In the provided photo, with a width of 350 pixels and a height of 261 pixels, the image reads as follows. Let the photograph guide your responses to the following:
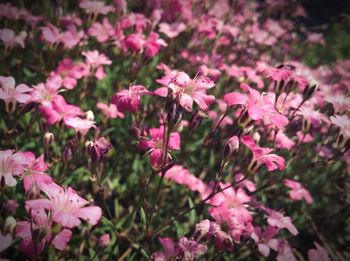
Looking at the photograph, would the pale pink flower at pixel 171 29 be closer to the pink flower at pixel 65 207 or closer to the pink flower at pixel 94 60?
the pink flower at pixel 94 60

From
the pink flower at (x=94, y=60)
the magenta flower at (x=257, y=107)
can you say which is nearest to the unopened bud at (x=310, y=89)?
the magenta flower at (x=257, y=107)

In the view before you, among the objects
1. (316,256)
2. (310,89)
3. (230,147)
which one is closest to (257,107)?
(230,147)

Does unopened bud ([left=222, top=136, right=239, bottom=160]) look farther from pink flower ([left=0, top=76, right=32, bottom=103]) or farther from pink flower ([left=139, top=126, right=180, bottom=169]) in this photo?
pink flower ([left=0, top=76, right=32, bottom=103])

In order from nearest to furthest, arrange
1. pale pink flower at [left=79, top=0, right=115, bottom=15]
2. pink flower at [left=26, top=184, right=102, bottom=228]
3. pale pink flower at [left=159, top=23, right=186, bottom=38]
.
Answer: pink flower at [left=26, top=184, right=102, bottom=228] < pale pink flower at [left=79, top=0, right=115, bottom=15] < pale pink flower at [left=159, top=23, right=186, bottom=38]

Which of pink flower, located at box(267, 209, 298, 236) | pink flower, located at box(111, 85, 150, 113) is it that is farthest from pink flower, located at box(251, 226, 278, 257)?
pink flower, located at box(111, 85, 150, 113)

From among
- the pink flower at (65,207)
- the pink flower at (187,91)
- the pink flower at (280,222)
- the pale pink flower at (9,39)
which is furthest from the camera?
the pale pink flower at (9,39)

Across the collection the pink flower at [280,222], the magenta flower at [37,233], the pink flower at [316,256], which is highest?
the magenta flower at [37,233]

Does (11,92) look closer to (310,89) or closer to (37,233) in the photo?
(37,233)
